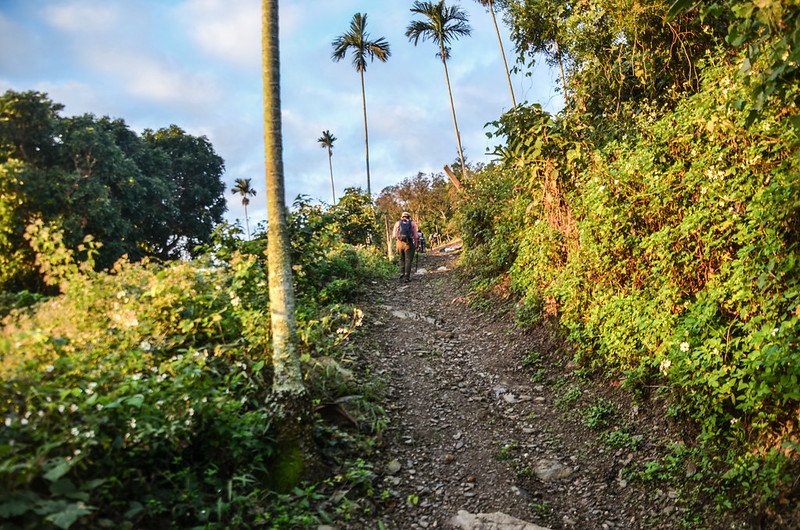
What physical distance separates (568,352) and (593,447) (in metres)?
1.80

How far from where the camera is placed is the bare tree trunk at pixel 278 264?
167 inches

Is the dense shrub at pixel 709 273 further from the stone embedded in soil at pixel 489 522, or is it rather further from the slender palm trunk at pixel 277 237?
the slender palm trunk at pixel 277 237

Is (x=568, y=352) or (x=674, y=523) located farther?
(x=568, y=352)

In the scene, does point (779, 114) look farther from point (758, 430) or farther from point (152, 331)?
point (152, 331)

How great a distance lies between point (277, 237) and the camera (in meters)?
4.27

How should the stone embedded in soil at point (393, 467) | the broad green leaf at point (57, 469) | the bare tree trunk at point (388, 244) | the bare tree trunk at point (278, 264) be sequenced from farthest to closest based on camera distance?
1. the bare tree trunk at point (388, 244)
2. the stone embedded in soil at point (393, 467)
3. the bare tree trunk at point (278, 264)
4. the broad green leaf at point (57, 469)

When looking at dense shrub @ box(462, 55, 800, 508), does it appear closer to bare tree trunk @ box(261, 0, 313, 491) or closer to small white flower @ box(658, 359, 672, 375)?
small white flower @ box(658, 359, 672, 375)

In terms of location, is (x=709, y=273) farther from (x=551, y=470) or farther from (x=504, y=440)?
(x=504, y=440)

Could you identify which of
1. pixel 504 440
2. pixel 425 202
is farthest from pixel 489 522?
pixel 425 202

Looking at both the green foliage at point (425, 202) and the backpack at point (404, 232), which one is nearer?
the backpack at point (404, 232)

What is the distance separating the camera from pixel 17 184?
1153 centimetres

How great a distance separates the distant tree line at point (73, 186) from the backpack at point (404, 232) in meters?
5.98

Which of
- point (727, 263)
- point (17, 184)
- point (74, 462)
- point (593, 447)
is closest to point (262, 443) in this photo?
point (74, 462)

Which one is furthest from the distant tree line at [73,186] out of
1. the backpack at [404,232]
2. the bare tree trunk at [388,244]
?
the bare tree trunk at [388,244]
